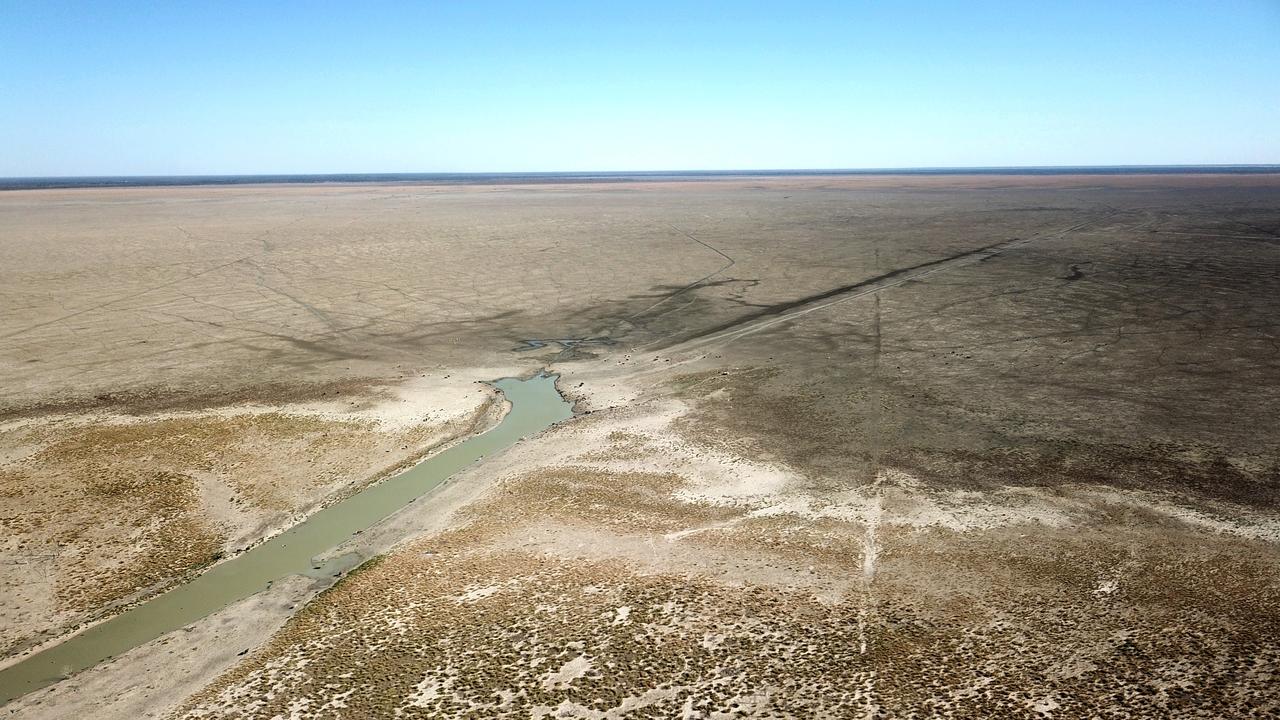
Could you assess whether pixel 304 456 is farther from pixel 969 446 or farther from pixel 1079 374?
pixel 1079 374

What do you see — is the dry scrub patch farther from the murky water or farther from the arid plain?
the murky water

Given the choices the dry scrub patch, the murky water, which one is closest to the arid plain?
the dry scrub patch

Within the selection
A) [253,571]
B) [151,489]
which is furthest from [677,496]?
[151,489]

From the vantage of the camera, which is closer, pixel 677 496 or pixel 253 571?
pixel 253 571

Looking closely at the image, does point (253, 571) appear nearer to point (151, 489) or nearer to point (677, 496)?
point (151, 489)

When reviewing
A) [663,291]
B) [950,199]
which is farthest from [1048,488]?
[950,199]

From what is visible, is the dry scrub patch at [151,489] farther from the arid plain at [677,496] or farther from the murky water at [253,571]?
the murky water at [253,571]
